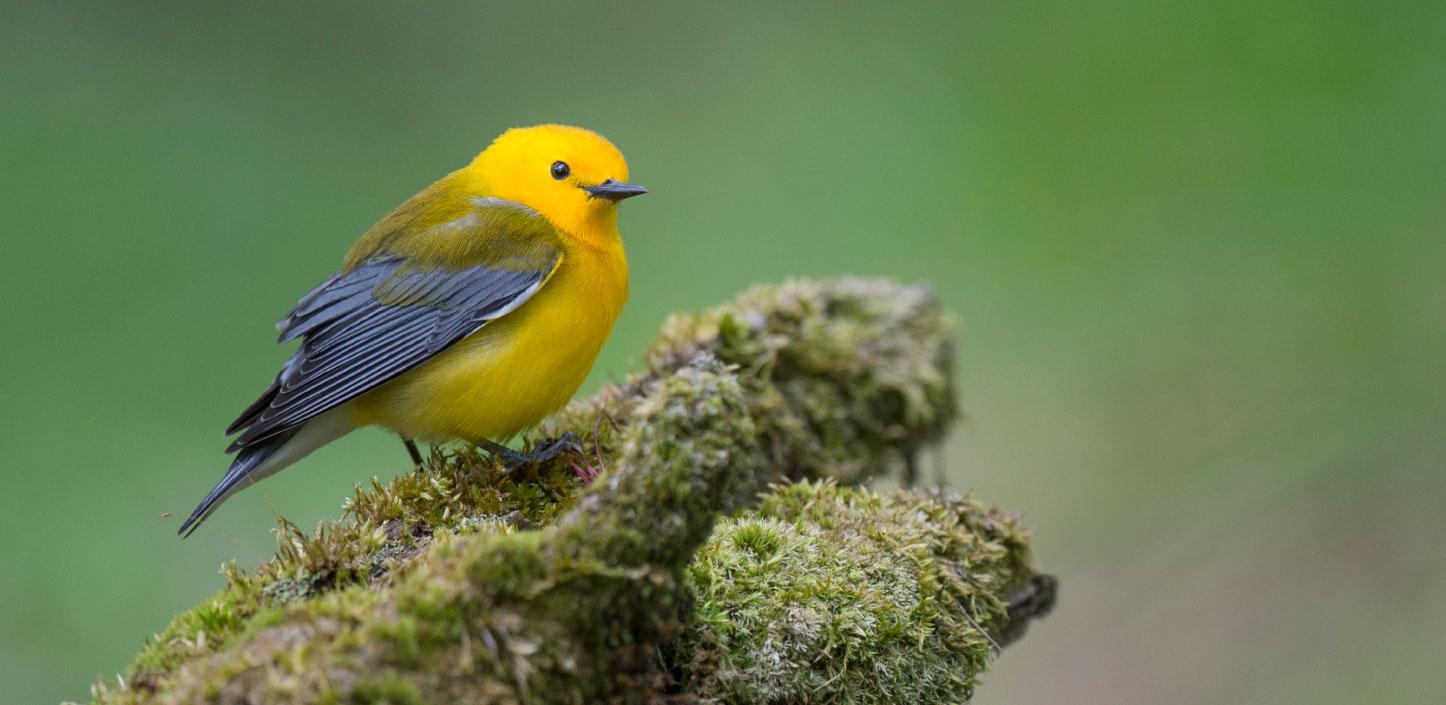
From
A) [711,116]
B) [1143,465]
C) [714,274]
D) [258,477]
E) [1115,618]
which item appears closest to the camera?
[258,477]

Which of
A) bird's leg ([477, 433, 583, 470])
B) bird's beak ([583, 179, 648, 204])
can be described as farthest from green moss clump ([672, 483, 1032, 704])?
bird's beak ([583, 179, 648, 204])

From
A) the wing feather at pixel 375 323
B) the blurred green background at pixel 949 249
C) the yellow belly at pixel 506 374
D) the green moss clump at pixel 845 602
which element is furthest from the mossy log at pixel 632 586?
the blurred green background at pixel 949 249

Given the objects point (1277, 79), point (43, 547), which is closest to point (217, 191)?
point (43, 547)

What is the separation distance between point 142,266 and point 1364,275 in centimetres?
→ 955

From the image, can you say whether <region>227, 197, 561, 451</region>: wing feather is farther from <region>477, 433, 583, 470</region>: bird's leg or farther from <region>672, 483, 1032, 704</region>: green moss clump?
<region>672, 483, 1032, 704</region>: green moss clump

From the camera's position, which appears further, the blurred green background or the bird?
the blurred green background

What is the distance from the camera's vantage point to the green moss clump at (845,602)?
2930 millimetres

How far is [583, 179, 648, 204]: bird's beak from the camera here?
15.2ft

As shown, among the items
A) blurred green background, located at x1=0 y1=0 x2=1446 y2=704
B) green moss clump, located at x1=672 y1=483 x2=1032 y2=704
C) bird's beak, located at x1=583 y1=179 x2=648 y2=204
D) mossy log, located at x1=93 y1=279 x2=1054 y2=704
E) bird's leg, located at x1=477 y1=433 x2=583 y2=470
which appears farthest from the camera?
blurred green background, located at x1=0 y1=0 x2=1446 y2=704

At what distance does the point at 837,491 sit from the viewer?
3961mm

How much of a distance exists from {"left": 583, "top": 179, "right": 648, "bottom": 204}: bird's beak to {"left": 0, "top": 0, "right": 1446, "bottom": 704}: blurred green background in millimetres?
3397

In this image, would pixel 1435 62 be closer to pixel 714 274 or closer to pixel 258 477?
pixel 714 274

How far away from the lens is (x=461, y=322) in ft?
14.2

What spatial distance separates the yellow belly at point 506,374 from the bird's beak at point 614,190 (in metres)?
0.35
